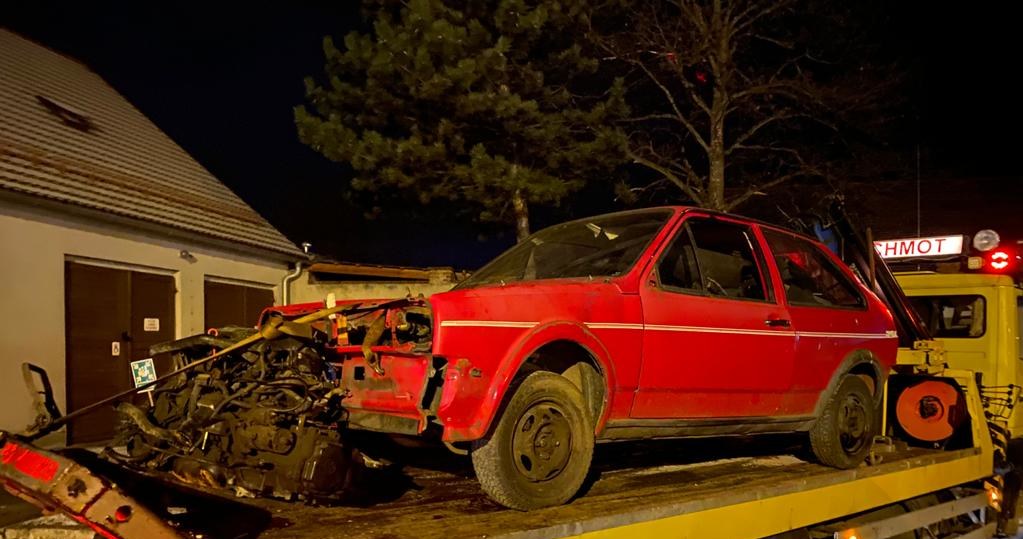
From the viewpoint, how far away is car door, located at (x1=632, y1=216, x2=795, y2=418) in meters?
A: 4.19

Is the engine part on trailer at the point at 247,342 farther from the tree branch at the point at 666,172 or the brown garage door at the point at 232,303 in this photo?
the tree branch at the point at 666,172

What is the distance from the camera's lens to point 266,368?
394 centimetres

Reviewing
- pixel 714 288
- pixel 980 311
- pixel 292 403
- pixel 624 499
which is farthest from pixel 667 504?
pixel 980 311

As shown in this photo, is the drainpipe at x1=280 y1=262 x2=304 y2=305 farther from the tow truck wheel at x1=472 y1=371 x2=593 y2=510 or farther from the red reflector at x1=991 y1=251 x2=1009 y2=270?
the tow truck wheel at x1=472 y1=371 x2=593 y2=510

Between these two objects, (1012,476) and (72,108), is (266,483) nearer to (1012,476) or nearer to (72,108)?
(1012,476)

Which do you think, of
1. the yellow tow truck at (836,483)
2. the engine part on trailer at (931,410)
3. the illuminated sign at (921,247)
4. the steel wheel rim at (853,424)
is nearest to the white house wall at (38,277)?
the yellow tow truck at (836,483)

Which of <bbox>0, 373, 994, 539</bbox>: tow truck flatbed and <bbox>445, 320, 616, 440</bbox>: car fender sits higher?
<bbox>445, 320, 616, 440</bbox>: car fender

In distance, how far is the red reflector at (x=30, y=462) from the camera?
8.56ft

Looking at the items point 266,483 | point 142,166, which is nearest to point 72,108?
point 142,166

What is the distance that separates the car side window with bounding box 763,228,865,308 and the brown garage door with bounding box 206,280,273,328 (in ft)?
29.9

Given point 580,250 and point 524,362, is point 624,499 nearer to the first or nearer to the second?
point 524,362

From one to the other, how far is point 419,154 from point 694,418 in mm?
9989

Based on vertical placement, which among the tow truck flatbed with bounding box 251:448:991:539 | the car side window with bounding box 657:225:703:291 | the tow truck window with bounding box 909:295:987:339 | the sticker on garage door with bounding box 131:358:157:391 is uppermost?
the car side window with bounding box 657:225:703:291

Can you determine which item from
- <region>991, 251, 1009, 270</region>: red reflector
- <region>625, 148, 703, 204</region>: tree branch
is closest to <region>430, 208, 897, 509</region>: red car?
<region>991, 251, 1009, 270</region>: red reflector
